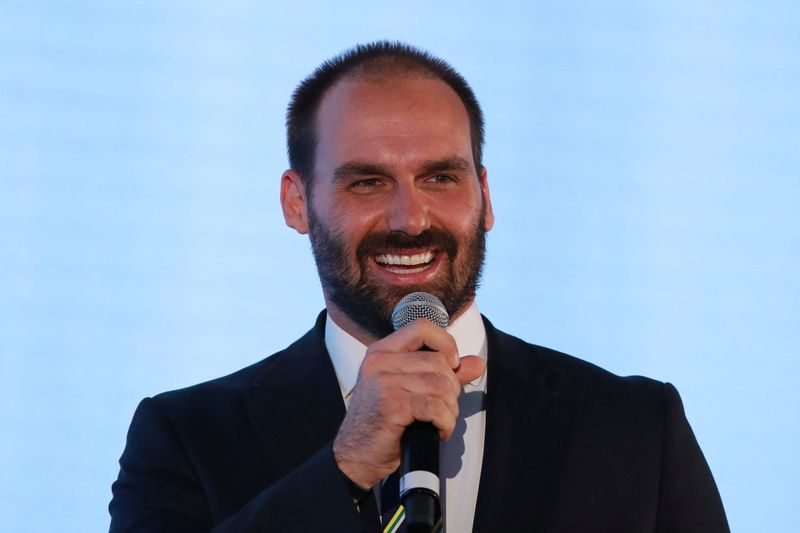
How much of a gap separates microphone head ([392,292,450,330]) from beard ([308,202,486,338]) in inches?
16.3

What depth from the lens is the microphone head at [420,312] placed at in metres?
2.26

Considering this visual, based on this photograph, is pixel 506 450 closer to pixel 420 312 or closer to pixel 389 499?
pixel 389 499

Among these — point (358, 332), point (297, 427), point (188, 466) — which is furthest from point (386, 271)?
point (188, 466)

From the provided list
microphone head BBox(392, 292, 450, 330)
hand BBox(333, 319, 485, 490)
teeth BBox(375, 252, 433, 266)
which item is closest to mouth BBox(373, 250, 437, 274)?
teeth BBox(375, 252, 433, 266)

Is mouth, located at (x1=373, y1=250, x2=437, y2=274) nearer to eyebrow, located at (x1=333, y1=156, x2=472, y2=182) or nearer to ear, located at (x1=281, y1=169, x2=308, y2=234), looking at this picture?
eyebrow, located at (x1=333, y1=156, x2=472, y2=182)

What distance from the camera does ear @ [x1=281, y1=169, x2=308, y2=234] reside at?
317cm

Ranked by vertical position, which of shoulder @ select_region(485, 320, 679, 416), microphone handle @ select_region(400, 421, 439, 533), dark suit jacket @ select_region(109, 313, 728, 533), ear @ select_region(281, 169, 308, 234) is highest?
ear @ select_region(281, 169, 308, 234)

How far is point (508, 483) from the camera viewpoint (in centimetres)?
254

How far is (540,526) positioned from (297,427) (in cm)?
59

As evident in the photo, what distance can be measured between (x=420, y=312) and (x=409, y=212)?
0.49m

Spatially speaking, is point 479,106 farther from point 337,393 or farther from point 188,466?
point 188,466

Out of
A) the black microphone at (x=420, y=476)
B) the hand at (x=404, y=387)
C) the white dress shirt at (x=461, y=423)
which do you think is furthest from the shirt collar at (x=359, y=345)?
the black microphone at (x=420, y=476)

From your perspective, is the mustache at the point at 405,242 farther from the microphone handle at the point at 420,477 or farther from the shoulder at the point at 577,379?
the microphone handle at the point at 420,477

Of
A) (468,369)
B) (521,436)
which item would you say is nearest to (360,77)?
(521,436)
